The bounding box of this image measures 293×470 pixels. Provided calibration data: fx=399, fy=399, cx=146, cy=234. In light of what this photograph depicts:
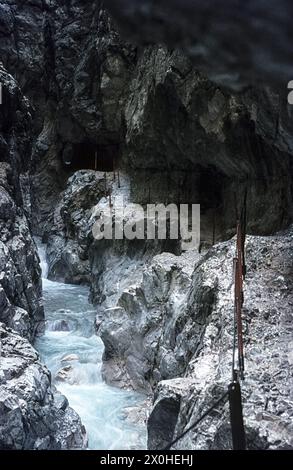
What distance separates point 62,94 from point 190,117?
18.1 m

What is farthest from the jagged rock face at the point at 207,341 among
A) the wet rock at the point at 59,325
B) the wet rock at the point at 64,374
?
the wet rock at the point at 59,325

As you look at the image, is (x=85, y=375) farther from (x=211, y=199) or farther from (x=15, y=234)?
(x=211, y=199)

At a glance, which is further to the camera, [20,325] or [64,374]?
[20,325]

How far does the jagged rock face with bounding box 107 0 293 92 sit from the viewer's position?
4781mm

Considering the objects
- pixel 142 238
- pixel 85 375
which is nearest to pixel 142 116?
pixel 142 238

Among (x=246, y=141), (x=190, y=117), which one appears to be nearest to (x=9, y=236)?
(x=190, y=117)

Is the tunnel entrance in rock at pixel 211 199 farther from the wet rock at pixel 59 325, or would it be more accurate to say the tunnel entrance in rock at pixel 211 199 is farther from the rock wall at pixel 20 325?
the rock wall at pixel 20 325

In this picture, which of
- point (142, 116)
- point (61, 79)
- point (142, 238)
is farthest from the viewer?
point (61, 79)

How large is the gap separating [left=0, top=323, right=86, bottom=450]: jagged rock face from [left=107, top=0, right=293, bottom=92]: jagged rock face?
727 centimetres

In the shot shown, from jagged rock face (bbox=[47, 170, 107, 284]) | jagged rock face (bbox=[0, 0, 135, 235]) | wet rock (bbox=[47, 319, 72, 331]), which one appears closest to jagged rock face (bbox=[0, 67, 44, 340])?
wet rock (bbox=[47, 319, 72, 331])

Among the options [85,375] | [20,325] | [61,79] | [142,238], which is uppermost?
[61,79]

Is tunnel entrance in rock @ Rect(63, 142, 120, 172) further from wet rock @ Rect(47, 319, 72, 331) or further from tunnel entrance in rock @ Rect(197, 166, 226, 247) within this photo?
wet rock @ Rect(47, 319, 72, 331)

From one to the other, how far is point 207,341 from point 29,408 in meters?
4.01

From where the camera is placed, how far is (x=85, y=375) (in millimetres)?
13961
